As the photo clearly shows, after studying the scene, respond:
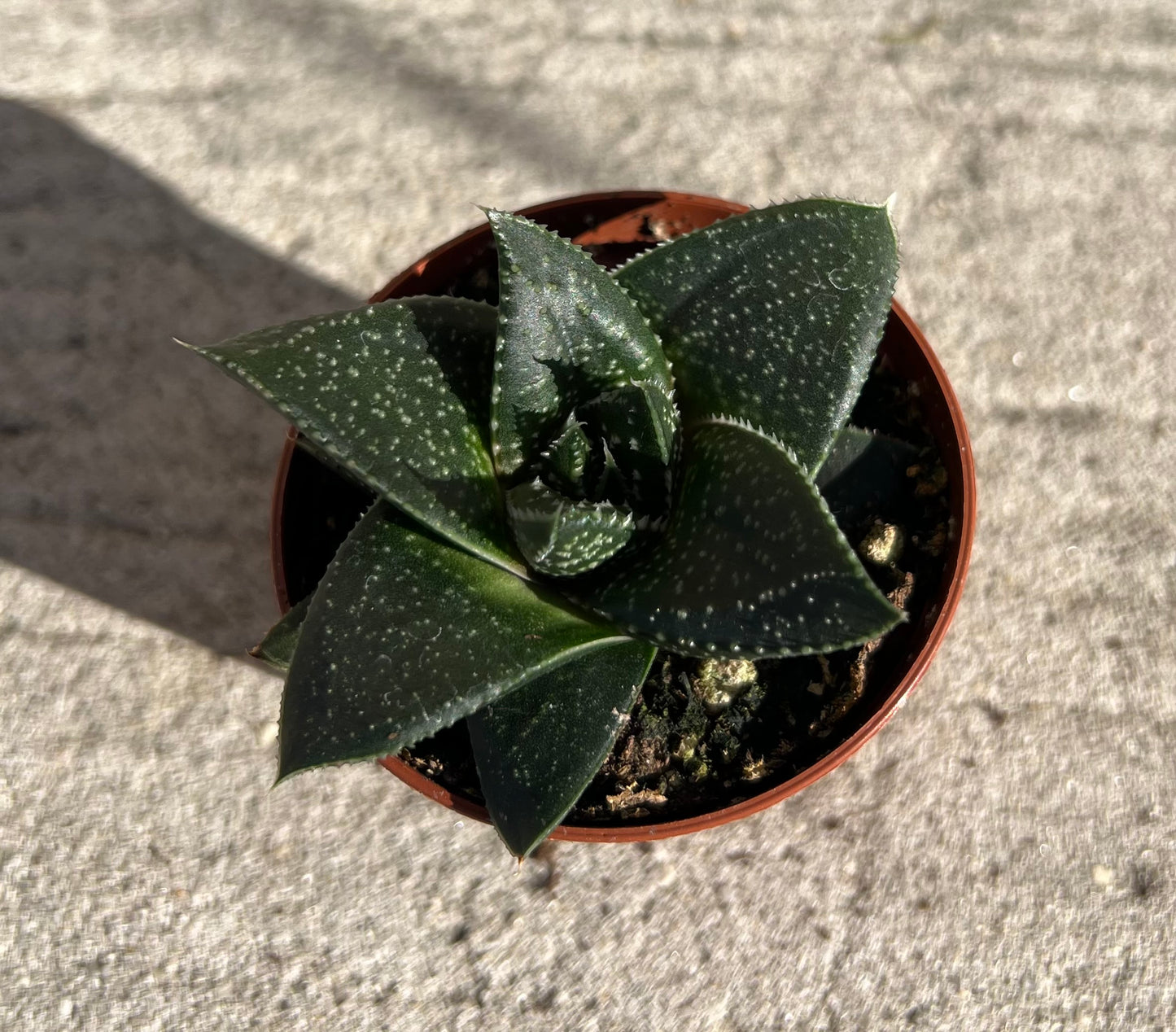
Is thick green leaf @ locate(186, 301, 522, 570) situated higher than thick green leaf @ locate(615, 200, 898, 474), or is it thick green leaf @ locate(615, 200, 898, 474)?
thick green leaf @ locate(615, 200, 898, 474)

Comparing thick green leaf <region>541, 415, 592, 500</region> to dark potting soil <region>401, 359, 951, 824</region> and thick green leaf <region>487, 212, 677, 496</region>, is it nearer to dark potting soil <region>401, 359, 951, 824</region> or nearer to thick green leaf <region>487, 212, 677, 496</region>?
thick green leaf <region>487, 212, 677, 496</region>

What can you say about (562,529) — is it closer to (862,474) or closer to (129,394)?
(862,474)

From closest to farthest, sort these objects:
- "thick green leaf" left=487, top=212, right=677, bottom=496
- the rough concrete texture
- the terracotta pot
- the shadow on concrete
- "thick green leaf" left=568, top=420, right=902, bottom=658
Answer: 1. "thick green leaf" left=568, top=420, right=902, bottom=658
2. "thick green leaf" left=487, top=212, right=677, bottom=496
3. the terracotta pot
4. the rough concrete texture
5. the shadow on concrete

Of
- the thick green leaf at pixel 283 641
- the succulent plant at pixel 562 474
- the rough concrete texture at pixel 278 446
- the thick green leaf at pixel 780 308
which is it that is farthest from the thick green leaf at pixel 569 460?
the rough concrete texture at pixel 278 446

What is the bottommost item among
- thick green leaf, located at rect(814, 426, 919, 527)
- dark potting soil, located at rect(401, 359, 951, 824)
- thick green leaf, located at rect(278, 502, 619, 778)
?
dark potting soil, located at rect(401, 359, 951, 824)

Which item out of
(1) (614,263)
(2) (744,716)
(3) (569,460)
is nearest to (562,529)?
(3) (569,460)

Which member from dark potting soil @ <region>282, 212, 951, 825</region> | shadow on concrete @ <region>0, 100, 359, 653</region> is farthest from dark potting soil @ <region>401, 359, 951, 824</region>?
shadow on concrete @ <region>0, 100, 359, 653</region>
